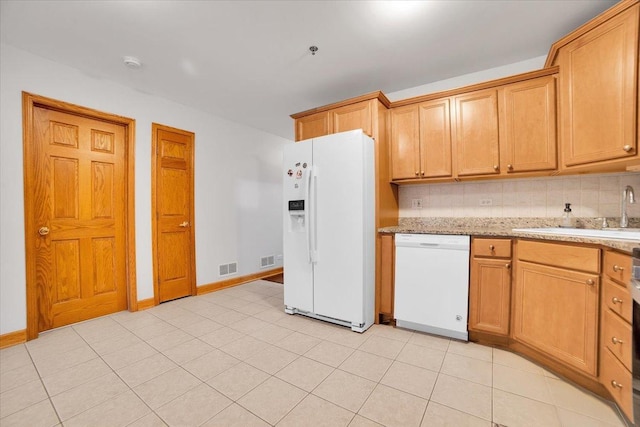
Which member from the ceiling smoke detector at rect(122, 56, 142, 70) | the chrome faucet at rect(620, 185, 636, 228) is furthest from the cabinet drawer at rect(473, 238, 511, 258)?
the ceiling smoke detector at rect(122, 56, 142, 70)

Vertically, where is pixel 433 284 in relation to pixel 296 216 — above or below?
below

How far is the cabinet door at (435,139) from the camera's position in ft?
8.24

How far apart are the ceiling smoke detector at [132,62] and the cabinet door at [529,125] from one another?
3.28 m

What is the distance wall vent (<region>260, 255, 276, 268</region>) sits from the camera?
14.9ft

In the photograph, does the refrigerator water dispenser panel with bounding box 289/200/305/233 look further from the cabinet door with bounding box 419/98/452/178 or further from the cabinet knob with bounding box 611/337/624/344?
the cabinet knob with bounding box 611/337/624/344

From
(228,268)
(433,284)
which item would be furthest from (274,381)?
(228,268)

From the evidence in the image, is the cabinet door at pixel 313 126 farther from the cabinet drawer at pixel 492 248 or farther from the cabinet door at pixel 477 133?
the cabinet drawer at pixel 492 248

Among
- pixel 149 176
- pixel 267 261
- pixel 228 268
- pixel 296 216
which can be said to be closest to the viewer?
pixel 296 216

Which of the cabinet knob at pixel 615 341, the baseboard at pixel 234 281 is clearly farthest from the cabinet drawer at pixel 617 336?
the baseboard at pixel 234 281

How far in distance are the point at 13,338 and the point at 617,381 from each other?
4.13 metres

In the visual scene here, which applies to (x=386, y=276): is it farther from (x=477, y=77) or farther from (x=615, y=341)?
(x=477, y=77)

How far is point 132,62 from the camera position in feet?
7.98

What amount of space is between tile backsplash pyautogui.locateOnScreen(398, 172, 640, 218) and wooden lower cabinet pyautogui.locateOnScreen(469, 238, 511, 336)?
648 mm

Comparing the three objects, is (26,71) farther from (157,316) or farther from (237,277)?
(237,277)
